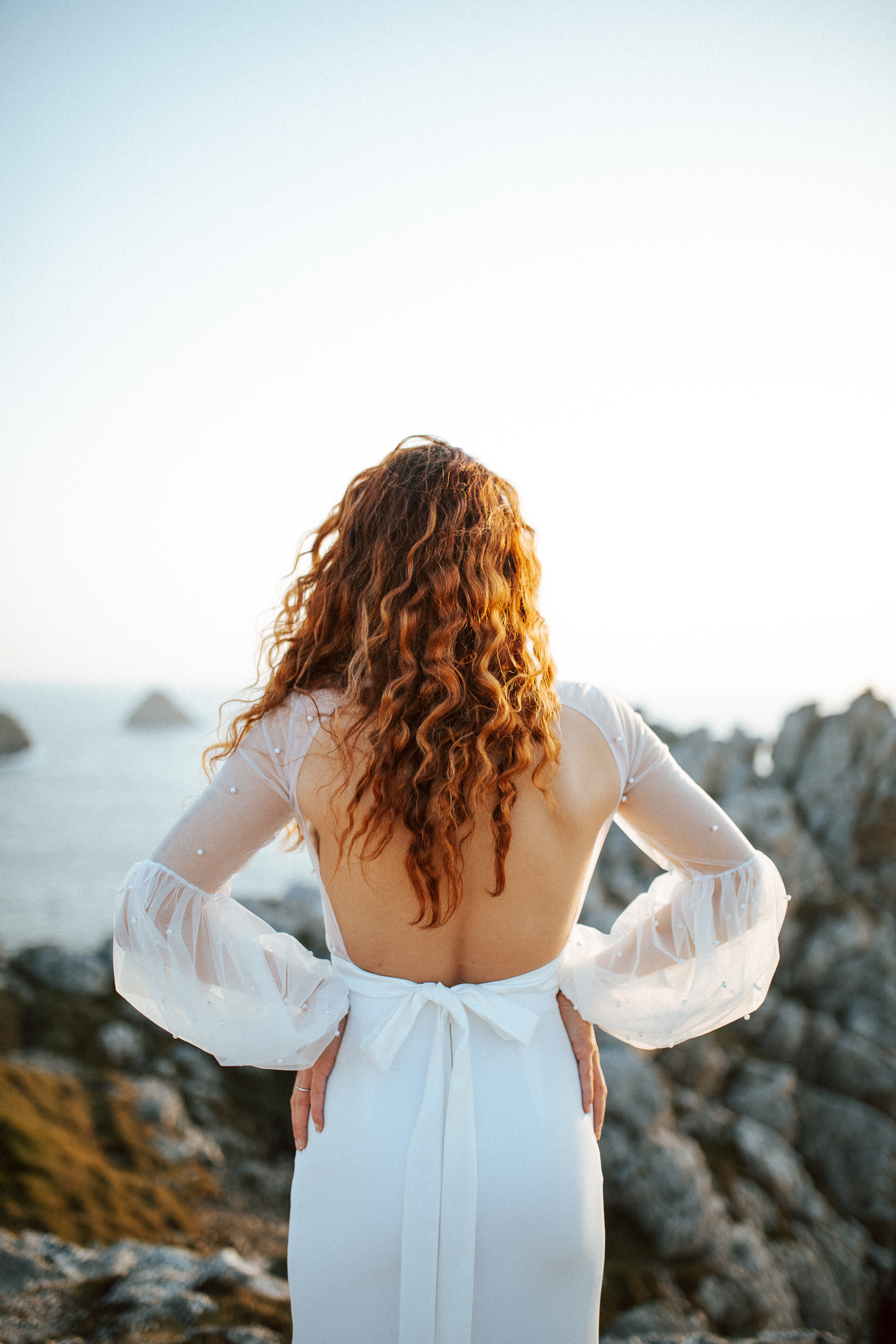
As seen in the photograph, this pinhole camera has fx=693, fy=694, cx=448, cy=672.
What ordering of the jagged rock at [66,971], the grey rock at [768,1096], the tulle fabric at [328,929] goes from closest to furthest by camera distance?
1. the tulle fabric at [328,929]
2. the jagged rock at [66,971]
3. the grey rock at [768,1096]

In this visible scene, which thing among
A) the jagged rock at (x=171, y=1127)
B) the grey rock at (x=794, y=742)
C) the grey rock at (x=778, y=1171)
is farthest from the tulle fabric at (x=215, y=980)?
the grey rock at (x=794, y=742)

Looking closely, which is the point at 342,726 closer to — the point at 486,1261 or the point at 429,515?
the point at 429,515

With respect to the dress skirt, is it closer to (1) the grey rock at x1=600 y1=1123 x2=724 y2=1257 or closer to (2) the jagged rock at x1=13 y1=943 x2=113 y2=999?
→ (1) the grey rock at x1=600 y1=1123 x2=724 y2=1257

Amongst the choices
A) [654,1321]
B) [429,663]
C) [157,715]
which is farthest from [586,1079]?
[157,715]

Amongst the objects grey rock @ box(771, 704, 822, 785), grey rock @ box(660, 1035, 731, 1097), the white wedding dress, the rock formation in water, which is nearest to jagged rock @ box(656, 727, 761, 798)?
grey rock @ box(771, 704, 822, 785)

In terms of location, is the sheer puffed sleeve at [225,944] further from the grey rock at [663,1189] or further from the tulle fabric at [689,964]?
the grey rock at [663,1189]

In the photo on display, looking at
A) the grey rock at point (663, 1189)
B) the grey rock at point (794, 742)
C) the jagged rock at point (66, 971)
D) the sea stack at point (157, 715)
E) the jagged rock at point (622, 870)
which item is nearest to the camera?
the grey rock at point (663, 1189)

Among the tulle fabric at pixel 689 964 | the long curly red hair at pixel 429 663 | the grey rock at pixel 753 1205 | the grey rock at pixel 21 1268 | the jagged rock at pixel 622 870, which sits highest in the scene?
the long curly red hair at pixel 429 663

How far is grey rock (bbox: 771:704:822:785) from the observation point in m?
10.1

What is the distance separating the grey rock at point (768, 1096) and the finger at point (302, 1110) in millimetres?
7066

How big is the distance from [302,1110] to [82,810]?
3112cm

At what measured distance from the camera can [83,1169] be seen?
3.85 m

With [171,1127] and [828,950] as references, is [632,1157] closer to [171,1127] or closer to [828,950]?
[171,1127]

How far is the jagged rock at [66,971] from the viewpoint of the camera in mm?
6363
